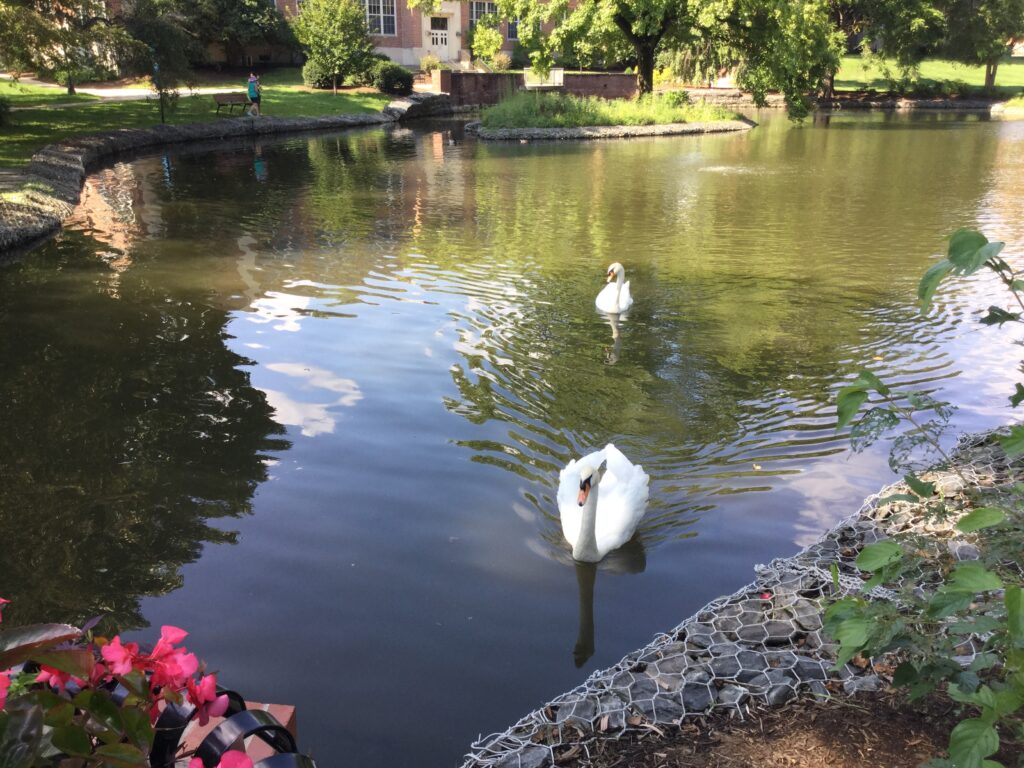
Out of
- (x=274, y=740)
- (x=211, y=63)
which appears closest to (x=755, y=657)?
(x=274, y=740)

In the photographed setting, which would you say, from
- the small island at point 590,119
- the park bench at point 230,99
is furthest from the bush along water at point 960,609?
the park bench at point 230,99

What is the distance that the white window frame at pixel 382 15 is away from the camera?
176ft

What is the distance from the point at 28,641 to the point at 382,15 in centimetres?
5800

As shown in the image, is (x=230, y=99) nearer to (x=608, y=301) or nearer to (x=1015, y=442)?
(x=608, y=301)

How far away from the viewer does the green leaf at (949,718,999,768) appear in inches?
81.1

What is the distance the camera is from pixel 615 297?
32.0ft

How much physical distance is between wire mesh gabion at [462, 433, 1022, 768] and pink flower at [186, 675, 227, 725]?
1834 millimetres

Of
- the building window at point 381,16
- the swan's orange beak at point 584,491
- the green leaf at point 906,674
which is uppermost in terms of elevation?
the building window at point 381,16

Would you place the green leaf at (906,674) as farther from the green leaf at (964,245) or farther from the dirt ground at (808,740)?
the green leaf at (964,245)

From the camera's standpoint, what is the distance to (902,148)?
28.1 m

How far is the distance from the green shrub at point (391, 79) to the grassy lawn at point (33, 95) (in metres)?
14.1

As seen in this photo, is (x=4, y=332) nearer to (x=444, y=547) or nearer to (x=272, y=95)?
(x=444, y=547)

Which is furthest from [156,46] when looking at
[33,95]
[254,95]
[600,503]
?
[600,503]

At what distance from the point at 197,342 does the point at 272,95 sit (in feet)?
108
